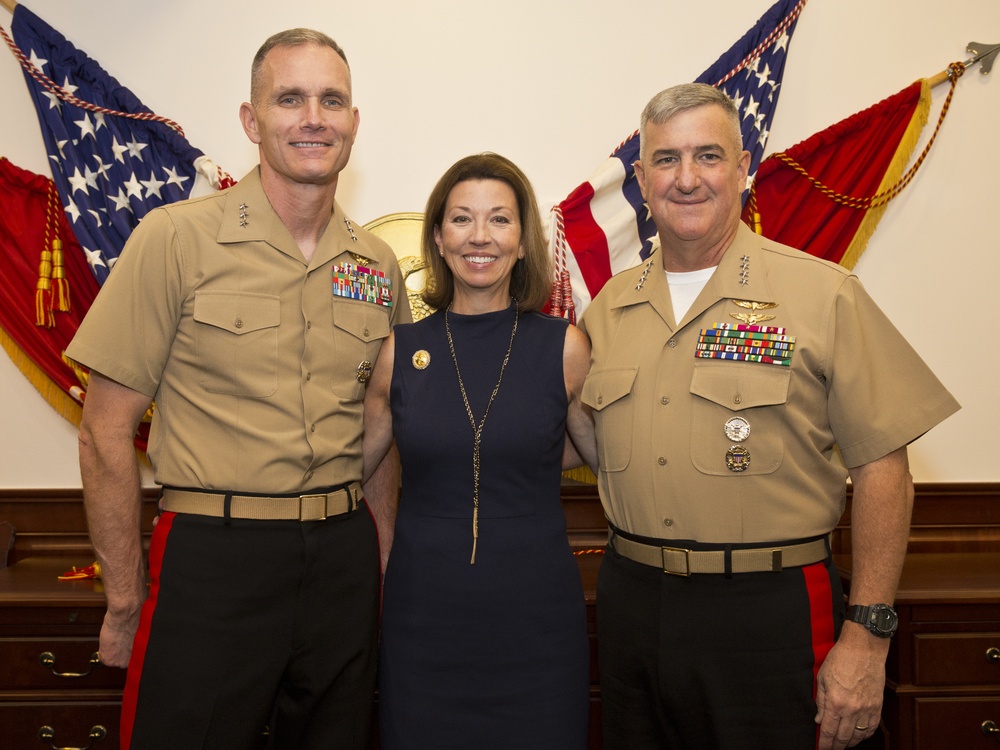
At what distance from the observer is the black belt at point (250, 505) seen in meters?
1.92

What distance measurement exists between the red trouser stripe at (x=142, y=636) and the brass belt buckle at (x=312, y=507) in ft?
0.95

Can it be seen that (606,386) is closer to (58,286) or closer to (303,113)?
(303,113)

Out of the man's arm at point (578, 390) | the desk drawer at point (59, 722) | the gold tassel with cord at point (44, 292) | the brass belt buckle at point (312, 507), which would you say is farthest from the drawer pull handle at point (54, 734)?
the man's arm at point (578, 390)

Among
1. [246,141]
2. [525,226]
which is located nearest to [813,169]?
[525,226]

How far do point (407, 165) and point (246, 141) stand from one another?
0.60 metres

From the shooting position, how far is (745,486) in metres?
1.84

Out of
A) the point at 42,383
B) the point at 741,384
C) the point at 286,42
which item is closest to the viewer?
the point at 741,384

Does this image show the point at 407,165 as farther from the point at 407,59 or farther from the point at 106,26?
the point at 106,26

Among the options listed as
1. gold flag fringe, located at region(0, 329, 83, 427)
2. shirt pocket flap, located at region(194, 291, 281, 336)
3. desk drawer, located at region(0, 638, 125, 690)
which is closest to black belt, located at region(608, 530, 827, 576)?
shirt pocket flap, located at region(194, 291, 281, 336)

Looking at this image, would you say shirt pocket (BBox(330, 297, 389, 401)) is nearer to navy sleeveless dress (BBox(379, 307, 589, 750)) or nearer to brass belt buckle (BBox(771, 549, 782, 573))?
navy sleeveless dress (BBox(379, 307, 589, 750))

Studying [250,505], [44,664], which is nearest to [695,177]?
[250,505]

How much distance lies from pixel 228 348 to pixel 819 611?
1.44m

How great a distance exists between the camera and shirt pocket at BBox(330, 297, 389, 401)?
6.94 ft

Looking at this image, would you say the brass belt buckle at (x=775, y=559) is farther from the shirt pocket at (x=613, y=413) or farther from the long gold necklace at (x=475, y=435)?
the long gold necklace at (x=475, y=435)
